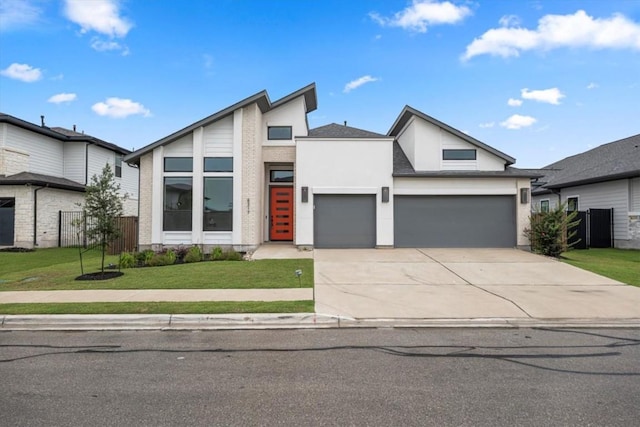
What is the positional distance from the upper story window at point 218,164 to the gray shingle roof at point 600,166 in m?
14.6

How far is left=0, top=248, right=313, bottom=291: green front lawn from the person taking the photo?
29.7 ft

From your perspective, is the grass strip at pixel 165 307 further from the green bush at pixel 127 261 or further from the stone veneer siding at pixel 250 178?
the stone veneer siding at pixel 250 178

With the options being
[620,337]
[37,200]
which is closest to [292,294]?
[620,337]

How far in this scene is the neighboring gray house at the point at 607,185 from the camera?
1803cm

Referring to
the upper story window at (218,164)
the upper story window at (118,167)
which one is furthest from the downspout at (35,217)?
the upper story window at (218,164)

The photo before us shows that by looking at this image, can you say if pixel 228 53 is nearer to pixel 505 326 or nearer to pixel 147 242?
pixel 147 242

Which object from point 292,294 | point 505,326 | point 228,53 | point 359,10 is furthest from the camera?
point 228,53

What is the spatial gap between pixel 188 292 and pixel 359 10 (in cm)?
1500

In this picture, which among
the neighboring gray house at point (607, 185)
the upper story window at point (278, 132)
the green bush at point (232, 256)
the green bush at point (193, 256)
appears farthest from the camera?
the neighboring gray house at point (607, 185)

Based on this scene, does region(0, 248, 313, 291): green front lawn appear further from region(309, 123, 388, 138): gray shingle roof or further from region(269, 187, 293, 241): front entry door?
region(309, 123, 388, 138): gray shingle roof

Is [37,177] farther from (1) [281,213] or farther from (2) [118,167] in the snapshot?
(1) [281,213]

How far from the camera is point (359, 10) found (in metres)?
17.1

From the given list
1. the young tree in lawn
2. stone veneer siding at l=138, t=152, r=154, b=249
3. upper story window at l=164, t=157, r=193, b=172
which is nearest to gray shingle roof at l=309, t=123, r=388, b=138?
upper story window at l=164, t=157, r=193, b=172

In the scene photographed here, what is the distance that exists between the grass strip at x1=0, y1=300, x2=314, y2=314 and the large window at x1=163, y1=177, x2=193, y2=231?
26.3ft
